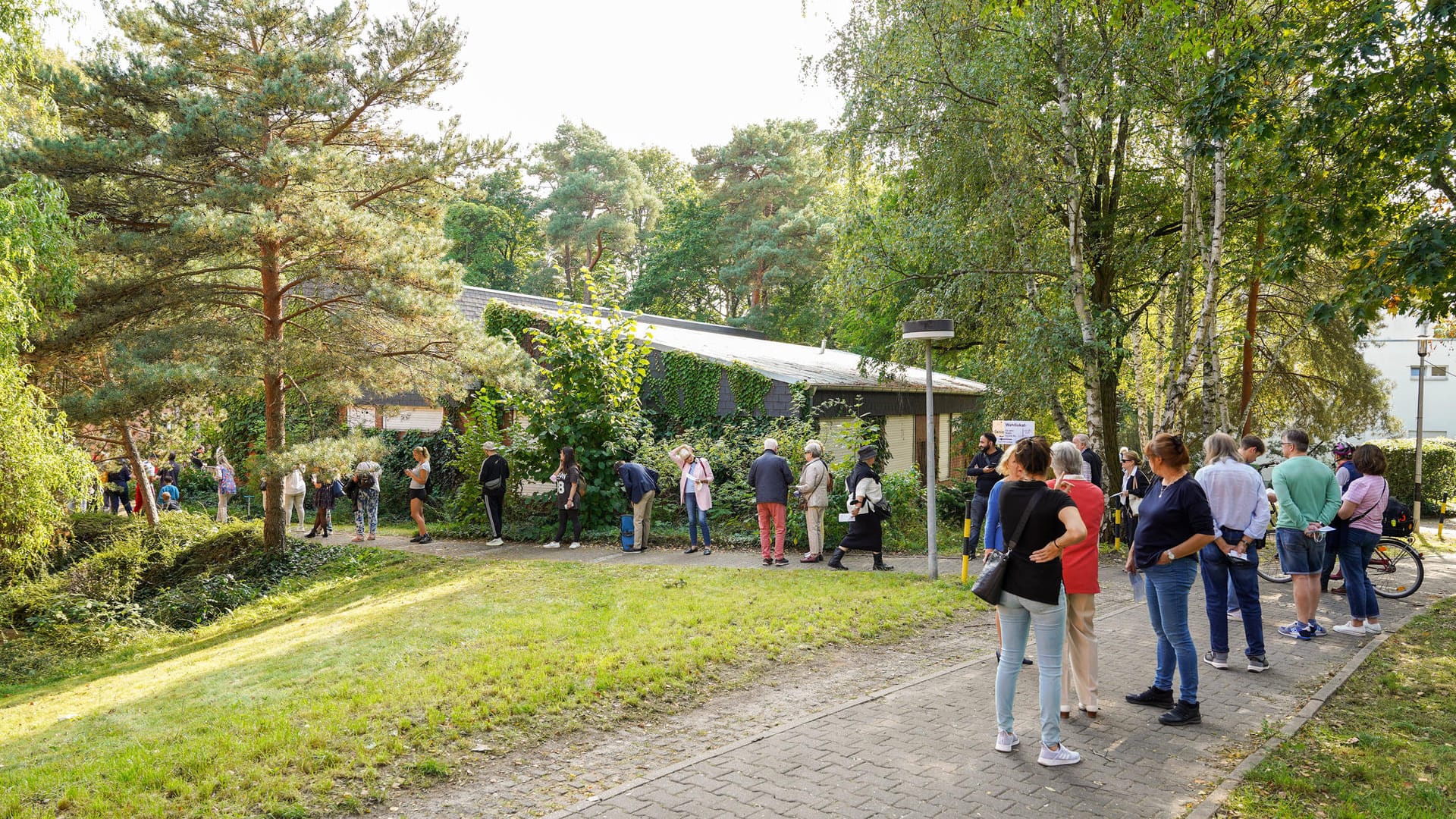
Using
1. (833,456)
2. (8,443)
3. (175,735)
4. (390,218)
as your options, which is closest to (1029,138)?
(833,456)

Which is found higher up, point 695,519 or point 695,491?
point 695,491

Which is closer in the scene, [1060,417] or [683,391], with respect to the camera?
[1060,417]

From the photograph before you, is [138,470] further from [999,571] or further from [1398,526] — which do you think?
[1398,526]

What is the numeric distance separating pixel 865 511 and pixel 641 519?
13.9ft

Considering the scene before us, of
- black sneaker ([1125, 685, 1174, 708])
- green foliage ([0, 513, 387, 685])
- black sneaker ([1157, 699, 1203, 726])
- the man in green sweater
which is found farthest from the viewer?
green foliage ([0, 513, 387, 685])

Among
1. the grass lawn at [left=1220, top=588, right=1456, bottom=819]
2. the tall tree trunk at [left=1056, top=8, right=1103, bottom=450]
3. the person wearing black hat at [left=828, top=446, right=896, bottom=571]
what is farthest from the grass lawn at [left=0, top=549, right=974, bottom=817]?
the tall tree trunk at [left=1056, top=8, right=1103, bottom=450]

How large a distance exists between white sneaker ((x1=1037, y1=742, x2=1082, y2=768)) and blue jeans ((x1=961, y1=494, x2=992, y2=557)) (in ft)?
21.0

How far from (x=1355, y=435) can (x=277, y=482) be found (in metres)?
25.9

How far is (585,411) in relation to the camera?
16469 millimetres

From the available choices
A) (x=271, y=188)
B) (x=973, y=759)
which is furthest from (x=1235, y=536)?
(x=271, y=188)

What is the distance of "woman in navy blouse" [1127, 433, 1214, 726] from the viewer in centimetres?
598

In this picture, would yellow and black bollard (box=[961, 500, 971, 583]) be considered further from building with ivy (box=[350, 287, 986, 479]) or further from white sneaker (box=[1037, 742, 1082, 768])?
white sneaker (box=[1037, 742, 1082, 768])

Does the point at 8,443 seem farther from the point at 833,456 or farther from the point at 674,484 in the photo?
the point at 833,456

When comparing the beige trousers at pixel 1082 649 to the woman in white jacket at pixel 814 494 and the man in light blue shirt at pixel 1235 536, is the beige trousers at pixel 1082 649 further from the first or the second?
the woman in white jacket at pixel 814 494
